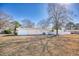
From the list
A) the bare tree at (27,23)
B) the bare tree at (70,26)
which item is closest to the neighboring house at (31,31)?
the bare tree at (27,23)

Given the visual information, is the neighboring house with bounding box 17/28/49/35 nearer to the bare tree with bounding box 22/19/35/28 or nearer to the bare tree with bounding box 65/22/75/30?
the bare tree with bounding box 22/19/35/28

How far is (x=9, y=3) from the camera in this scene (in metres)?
1.65

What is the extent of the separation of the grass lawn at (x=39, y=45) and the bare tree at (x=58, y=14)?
131 millimetres

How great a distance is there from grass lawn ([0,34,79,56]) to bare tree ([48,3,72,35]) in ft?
0.43

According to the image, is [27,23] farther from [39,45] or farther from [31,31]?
[39,45]

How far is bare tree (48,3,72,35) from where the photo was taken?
1.65 meters

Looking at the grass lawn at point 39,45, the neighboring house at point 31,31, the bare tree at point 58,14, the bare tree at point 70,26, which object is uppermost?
the bare tree at point 58,14

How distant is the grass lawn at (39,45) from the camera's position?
163 cm

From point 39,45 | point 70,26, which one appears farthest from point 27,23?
point 70,26

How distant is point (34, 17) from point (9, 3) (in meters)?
0.27

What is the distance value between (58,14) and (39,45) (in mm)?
336

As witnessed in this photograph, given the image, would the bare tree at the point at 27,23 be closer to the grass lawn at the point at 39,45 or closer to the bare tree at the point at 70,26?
the grass lawn at the point at 39,45

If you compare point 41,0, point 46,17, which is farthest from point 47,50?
point 41,0

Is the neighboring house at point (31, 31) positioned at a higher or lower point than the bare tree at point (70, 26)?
lower
